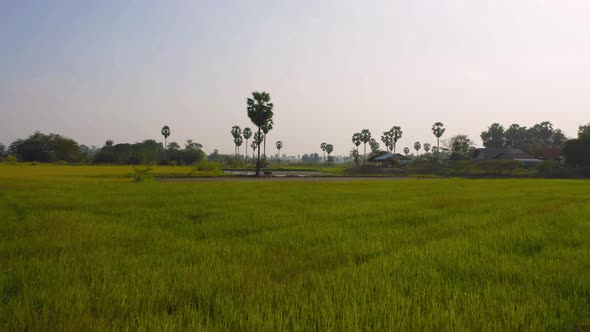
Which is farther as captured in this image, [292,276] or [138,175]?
[138,175]

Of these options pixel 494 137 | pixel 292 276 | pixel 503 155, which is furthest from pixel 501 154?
pixel 292 276

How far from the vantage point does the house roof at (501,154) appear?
238 ft

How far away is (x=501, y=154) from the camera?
2879 inches

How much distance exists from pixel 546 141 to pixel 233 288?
144 metres

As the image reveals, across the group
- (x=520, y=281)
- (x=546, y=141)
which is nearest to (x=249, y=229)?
(x=520, y=281)

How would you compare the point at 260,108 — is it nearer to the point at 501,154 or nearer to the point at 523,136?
the point at 501,154

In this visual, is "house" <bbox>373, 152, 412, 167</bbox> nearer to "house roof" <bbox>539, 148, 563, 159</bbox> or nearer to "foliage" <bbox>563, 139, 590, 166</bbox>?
"foliage" <bbox>563, 139, 590, 166</bbox>

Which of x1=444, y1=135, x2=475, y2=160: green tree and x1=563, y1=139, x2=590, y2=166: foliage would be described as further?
x1=444, y1=135, x2=475, y2=160: green tree

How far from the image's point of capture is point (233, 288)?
3686 millimetres

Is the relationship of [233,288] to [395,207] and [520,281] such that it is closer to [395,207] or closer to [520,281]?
[520,281]

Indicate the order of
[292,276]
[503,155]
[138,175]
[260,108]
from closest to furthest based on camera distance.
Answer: [292,276], [138,175], [260,108], [503,155]

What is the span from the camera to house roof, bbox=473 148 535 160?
Answer: 7262 cm

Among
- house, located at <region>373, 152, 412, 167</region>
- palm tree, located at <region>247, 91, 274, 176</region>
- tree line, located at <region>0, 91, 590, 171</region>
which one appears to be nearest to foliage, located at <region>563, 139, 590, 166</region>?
tree line, located at <region>0, 91, 590, 171</region>

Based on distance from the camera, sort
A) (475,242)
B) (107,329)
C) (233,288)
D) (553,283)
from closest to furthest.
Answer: (107,329) < (233,288) < (553,283) < (475,242)
